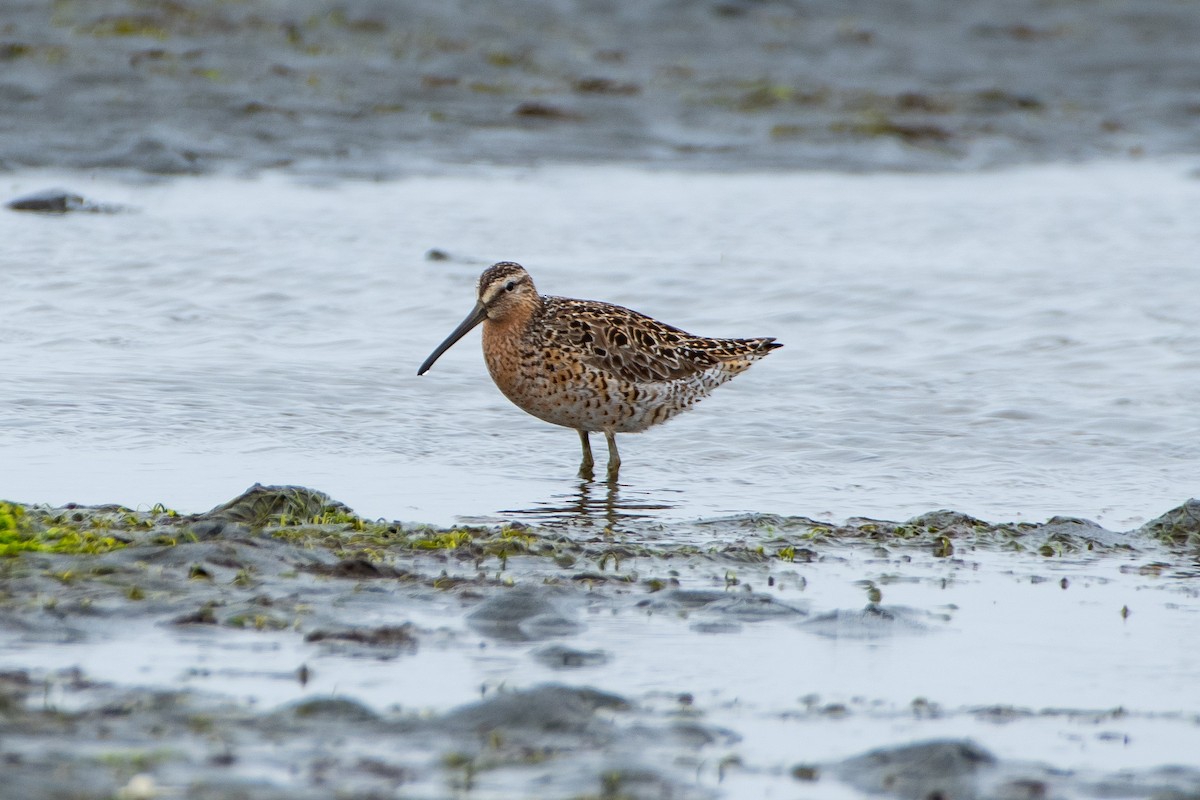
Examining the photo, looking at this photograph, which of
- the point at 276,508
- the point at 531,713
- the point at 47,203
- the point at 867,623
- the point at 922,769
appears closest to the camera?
the point at 922,769

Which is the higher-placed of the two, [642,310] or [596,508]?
[642,310]

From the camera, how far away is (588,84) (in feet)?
59.3

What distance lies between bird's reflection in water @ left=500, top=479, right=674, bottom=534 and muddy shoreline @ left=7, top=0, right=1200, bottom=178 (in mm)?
8197

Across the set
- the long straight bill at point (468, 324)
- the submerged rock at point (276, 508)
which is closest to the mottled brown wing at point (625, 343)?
the long straight bill at point (468, 324)

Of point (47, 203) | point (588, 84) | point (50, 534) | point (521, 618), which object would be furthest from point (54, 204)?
point (521, 618)

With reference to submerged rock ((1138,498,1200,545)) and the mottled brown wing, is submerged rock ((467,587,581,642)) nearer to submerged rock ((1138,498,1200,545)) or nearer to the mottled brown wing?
submerged rock ((1138,498,1200,545))

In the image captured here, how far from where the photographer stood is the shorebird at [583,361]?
26.3 ft

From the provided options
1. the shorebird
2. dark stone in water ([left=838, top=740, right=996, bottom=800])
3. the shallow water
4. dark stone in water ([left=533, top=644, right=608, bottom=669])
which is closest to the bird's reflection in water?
the shallow water

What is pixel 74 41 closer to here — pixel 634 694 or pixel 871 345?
pixel 871 345

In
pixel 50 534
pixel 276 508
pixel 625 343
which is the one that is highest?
pixel 625 343

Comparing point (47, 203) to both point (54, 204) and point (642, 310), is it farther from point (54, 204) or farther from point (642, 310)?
point (642, 310)

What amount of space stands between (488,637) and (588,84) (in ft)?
45.0

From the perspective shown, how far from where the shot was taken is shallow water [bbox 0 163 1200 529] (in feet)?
25.0

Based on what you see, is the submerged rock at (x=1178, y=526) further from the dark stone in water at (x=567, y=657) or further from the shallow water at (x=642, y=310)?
the dark stone in water at (x=567, y=657)
